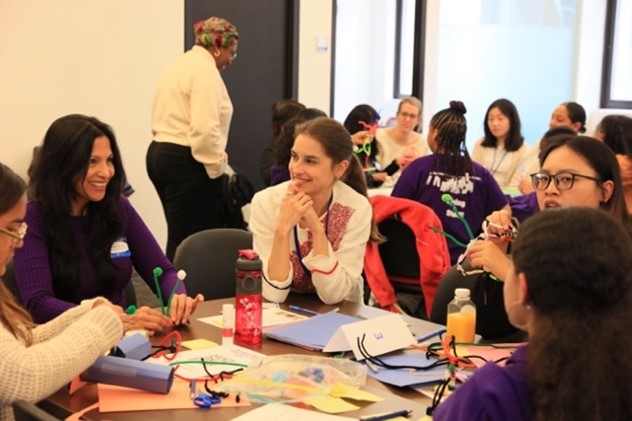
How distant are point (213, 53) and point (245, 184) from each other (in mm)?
804

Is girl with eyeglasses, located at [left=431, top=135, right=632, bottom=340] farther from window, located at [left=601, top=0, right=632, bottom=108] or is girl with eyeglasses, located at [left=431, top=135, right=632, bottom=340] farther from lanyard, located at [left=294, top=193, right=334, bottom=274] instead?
window, located at [left=601, top=0, right=632, bottom=108]

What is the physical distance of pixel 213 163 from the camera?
452cm

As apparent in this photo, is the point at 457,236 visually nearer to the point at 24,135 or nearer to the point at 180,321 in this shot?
the point at 180,321

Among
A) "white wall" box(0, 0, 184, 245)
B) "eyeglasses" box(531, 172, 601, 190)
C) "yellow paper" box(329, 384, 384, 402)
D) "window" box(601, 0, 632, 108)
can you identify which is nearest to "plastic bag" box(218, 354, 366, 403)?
"yellow paper" box(329, 384, 384, 402)

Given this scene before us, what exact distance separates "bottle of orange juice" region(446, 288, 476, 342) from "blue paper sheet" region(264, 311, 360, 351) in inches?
12.4

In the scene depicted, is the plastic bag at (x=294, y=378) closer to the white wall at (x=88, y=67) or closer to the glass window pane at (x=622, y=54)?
the white wall at (x=88, y=67)

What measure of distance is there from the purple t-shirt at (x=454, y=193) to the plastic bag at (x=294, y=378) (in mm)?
2106

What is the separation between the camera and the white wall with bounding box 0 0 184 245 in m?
5.14

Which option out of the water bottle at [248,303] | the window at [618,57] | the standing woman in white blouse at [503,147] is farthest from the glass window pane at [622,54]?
the water bottle at [248,303]

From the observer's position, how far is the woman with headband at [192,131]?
4441 mm

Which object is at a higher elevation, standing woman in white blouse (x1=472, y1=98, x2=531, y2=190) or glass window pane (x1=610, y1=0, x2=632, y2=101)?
glass window pane (x1=610, y1=0, x2=632, y2=101)

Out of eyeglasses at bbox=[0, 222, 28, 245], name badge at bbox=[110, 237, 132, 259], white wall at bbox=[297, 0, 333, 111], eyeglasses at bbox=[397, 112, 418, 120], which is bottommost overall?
name badge at bbox=[110, 237, 132, 259]

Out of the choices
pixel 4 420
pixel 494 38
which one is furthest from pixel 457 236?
pixel 494 38

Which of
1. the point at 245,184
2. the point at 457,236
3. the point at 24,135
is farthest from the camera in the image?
the point at 24,135
